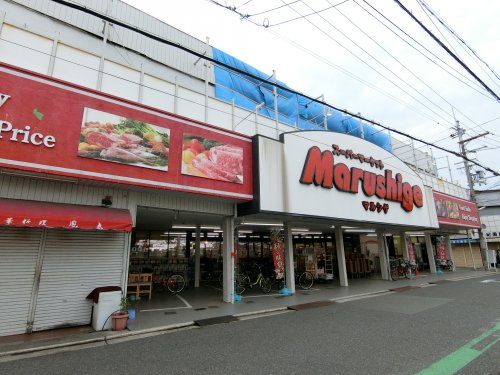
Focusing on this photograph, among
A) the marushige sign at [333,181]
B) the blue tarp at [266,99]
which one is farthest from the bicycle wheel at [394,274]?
the blue tarp at [266,99]

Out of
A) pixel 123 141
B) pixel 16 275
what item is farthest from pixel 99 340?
pixel 123 141

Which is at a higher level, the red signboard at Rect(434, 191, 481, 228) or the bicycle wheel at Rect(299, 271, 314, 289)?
the red signboard at Rect(434, 191, 481, 228)

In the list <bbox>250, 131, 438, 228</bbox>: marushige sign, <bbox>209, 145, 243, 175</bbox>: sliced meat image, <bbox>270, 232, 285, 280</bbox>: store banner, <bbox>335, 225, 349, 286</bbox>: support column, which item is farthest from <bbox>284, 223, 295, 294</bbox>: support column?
<bbox>209, 145, 243, 175</bbox>: sliced meat image

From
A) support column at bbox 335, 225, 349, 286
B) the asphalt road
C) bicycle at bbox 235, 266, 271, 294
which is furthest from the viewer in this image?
support column at bbox 335, 225, 349, 286

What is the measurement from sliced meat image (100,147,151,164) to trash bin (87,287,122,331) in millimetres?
3596

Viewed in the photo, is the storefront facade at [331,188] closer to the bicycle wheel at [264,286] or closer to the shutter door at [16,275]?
the bicycle wheel at [264,286]

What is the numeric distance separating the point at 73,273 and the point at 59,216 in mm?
1951

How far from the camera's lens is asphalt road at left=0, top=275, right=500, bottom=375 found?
5.00m

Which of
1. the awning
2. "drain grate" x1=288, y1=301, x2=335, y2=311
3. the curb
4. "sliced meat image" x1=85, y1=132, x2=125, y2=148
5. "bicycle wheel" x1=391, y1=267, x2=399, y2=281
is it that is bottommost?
"drain grate" x1=288, y1=301, x2=335, y2=311

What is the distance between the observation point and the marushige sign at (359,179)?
12872mm

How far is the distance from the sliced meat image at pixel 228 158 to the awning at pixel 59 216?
3540 millimetres

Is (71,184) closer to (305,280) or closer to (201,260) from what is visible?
(305,280)

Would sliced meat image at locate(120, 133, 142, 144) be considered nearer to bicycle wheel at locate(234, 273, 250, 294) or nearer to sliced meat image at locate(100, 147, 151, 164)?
sliced meat image at locate(100, 147, 151, 164)

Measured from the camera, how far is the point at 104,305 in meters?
7.41
